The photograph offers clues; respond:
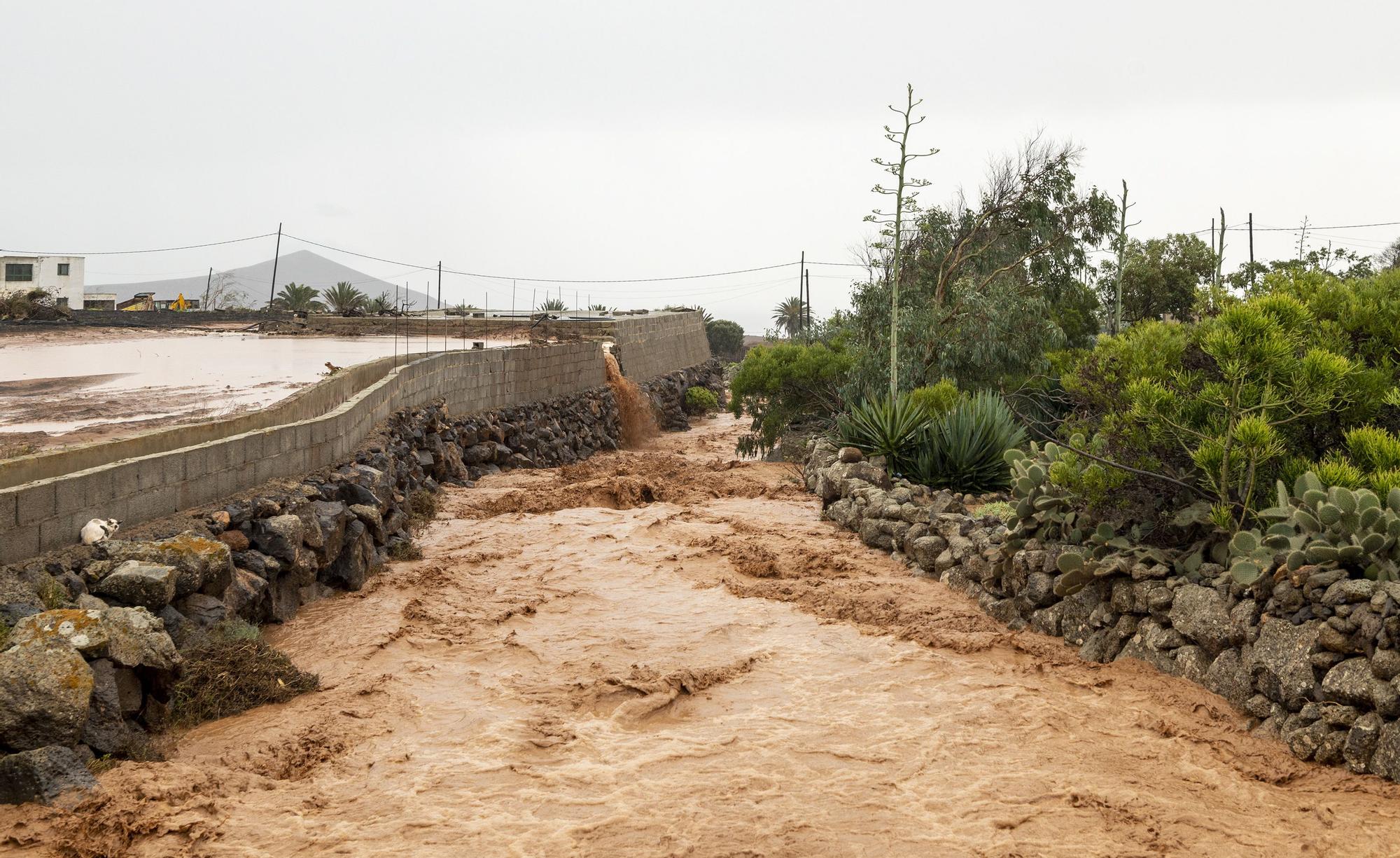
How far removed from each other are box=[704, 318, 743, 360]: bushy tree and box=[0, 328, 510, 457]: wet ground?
33600 millimetres

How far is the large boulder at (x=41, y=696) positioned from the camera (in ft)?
18.7

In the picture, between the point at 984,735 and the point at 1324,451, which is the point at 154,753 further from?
the point at 1324,451

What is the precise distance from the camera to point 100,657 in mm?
6395

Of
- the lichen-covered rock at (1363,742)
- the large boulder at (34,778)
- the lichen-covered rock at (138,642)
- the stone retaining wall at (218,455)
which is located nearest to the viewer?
the large boulder at (34,778)

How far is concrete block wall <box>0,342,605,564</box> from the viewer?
7.42 meters

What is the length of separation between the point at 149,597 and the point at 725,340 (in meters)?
56.4

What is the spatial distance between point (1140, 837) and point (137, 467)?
7.42 metres

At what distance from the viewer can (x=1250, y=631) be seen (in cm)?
718

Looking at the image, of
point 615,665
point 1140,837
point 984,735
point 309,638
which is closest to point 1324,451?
point 984,735

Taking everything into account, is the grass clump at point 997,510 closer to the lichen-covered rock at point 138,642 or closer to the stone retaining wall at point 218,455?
the stone retaining wall at point 218,455

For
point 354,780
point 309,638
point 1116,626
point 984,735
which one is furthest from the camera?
point 309,638

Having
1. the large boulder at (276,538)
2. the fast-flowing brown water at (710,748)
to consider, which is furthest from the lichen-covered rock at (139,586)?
the large boulder at (276,538)

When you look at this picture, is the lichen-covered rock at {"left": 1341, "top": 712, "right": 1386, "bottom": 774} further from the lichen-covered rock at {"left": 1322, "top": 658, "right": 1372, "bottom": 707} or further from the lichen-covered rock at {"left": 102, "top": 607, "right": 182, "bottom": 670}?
the lichen-covered rock at {"left": 102, "top": 607, "right": 182, "bottom": 670}

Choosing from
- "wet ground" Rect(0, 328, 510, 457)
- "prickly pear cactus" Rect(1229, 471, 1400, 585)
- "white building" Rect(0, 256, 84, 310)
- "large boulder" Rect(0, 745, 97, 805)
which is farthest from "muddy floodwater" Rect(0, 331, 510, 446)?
"white building" Rect(0, 256, 84, 310)
